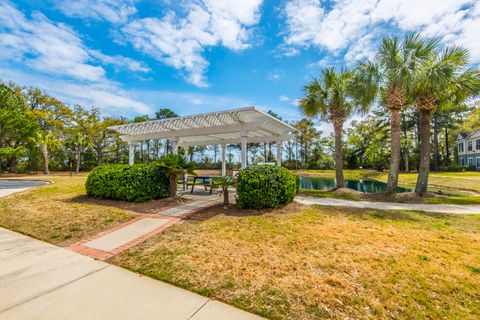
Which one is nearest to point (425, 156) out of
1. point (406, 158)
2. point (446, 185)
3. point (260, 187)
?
point (260, 187)

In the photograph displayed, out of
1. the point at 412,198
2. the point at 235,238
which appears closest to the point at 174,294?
the point at 235,238

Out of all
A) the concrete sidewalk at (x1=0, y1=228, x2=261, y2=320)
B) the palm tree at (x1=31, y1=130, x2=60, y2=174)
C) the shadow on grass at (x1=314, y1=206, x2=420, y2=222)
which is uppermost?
the palm tree at (x1=31, y1=130, x2=60, y2=174)

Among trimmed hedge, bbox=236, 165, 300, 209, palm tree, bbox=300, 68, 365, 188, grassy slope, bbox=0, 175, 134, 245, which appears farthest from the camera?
palm tree, bbox=300, 68, 365, 188

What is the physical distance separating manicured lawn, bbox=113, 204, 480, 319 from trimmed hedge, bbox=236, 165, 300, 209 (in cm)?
86

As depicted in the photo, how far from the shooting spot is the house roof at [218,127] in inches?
391

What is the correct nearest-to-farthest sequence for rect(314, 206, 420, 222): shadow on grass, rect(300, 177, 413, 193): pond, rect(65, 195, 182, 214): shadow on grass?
rect(314, 206, 420, 222): shadow on grass
rect(65, 195, 182, 214): shadow on grass
rect(300, 177, 413, 193): pond

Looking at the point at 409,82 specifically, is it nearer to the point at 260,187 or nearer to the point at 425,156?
the point at 425,156

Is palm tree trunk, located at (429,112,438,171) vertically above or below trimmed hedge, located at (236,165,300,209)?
above

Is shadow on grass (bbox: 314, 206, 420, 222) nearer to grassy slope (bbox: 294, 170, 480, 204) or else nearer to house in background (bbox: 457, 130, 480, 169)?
grassy slope (bbox: 294, 170, 480, 204)

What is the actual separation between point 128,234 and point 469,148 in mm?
42609

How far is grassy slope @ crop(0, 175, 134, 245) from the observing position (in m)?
4.97

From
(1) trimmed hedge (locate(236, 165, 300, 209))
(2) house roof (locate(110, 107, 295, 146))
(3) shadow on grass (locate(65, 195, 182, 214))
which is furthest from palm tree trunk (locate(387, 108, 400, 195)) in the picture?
(3) shadow on grass (locate(65, 195, 182, 214))

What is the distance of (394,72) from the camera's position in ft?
27.3

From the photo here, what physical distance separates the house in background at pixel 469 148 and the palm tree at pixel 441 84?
28.5 m
